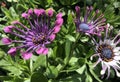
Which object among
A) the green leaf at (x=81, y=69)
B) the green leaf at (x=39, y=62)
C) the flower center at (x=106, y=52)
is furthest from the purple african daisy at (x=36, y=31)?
the flower center at (x=106, y=52)

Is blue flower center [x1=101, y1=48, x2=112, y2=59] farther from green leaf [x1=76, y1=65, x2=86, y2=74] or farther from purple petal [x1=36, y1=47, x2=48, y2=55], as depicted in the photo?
purple petal [x1=36, y1=47, x2=48, y2=55]

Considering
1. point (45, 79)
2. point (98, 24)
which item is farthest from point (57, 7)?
point (45, 79)

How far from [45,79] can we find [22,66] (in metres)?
0.15

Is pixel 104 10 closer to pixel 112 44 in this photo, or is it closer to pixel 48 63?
pixel 112 44

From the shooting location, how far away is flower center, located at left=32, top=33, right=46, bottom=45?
1675mm

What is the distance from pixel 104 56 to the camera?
6.08 feet

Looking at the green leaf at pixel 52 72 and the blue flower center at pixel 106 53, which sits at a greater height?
the blue flower center at pixel 106 53

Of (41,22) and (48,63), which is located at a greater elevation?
(41,22)

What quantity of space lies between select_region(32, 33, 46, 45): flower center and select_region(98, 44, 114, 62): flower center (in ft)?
1.21

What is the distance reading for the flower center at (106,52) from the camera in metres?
1.85

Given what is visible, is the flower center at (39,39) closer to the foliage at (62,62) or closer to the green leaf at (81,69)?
the foliage at (62,62)

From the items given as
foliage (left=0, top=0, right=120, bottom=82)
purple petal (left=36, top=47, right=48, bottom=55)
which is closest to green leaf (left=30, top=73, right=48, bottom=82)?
foliage (left=0, top=0, right=120, bottom=82)

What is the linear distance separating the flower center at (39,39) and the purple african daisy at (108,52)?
11.7 inches

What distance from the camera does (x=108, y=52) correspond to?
188 centimetres
